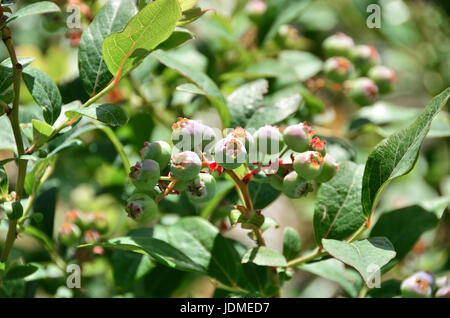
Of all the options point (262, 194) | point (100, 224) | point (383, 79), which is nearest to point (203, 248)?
point (262, 194)

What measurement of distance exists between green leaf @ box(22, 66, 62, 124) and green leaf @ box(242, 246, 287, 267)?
39 cm

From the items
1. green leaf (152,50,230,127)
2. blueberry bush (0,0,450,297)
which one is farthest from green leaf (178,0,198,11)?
green leaf (152,50,230,127)

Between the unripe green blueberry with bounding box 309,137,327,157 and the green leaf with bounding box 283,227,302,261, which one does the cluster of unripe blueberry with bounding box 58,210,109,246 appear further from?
the unripe green blueberry with bounding box 309,137,327,157

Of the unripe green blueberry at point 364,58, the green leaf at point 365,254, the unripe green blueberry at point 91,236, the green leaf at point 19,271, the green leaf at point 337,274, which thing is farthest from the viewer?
the unripe green blueberry at point 364,58

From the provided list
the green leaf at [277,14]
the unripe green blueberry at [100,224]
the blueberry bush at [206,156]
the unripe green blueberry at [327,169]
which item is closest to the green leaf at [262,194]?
the blueberry bush at [206,156]

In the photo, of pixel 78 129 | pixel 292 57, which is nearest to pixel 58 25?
pixel 78 129

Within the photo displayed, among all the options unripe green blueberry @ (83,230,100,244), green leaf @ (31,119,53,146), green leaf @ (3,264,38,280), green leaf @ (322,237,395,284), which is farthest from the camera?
unripe green blueberry @ (83,230,100,244)

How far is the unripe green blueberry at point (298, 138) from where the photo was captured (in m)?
0.80

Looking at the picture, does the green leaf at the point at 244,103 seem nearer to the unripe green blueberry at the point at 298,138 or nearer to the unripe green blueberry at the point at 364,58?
the unripe green blueberry at the point at 298,138

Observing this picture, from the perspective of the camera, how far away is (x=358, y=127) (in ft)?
4.51

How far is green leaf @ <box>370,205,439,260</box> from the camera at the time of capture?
3.45 feet

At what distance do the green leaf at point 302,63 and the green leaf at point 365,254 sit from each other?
0.70m
